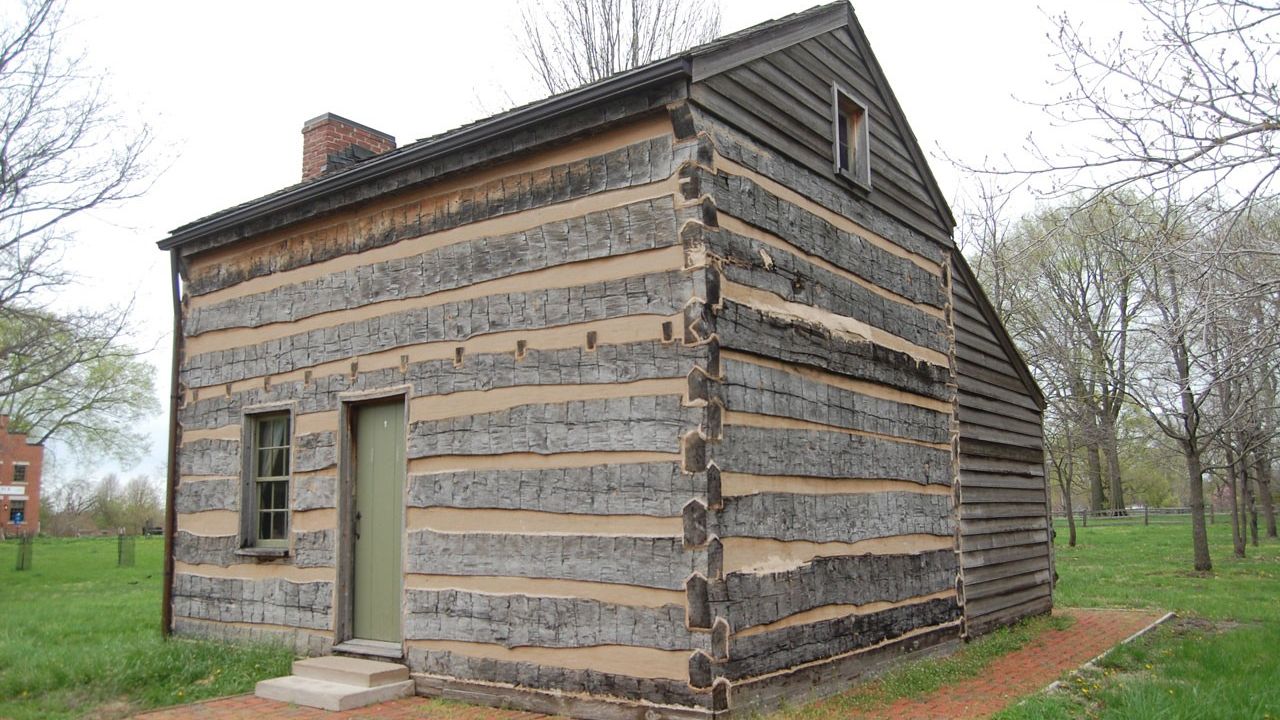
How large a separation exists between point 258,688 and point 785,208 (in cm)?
562

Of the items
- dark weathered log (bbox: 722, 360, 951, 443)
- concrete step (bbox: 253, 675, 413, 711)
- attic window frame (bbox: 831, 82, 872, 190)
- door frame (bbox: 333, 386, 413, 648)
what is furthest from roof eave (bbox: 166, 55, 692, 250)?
concrete step (bbox: 253, 675, 413, 711)

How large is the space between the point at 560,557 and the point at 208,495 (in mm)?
4860

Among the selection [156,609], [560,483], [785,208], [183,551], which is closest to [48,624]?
[156,609]

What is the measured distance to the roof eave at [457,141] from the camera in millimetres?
6414

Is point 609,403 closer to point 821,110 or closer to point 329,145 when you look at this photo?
point 821,110

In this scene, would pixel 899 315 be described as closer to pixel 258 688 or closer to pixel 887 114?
pixel 887 114

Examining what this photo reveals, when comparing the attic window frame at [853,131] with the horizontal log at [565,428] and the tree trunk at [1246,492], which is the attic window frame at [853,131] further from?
the tree trunk at [1246,492]

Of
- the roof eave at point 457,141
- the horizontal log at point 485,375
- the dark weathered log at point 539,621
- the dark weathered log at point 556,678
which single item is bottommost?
the dark weathered log at point 556,678

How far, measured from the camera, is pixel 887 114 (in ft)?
32.4

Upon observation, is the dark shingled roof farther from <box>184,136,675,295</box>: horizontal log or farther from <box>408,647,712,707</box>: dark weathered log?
<box>408,647,712,707</box>: dark weathered log

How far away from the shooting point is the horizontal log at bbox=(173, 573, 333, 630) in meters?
8.29

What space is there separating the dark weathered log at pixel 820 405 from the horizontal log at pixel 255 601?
13.7 feet

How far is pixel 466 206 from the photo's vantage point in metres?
7.71

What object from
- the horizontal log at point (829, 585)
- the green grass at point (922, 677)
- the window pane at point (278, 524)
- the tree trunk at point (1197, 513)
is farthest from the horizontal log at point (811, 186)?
the tree trunk at point (1197, 513)
